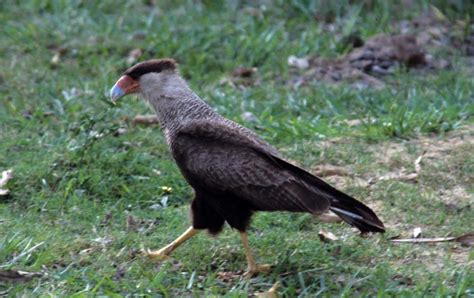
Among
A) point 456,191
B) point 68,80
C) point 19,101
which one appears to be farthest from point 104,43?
point 456,191

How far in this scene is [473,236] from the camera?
6.11 m

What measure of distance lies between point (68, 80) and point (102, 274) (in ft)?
13.3

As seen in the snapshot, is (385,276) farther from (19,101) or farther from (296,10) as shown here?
(296,10)

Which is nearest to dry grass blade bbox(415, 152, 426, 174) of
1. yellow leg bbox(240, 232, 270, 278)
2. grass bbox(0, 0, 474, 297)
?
grass bbox(0, 0, 474, 297)

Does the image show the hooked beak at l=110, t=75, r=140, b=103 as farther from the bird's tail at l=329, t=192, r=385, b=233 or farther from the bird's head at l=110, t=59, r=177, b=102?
the bird's tail at l=329, t=192, r=385, b=233

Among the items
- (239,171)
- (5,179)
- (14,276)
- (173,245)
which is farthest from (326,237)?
(5,179)

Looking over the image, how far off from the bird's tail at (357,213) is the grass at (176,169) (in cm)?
23

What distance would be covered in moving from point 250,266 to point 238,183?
46cm

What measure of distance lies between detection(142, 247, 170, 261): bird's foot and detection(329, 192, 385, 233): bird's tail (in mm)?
984

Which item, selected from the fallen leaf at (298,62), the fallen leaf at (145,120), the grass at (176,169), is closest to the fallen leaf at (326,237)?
the grass at (176,169)

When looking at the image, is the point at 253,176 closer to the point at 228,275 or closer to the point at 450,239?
the point at 228,275

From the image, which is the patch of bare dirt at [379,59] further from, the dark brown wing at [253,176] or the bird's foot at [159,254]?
the bird's foot at [159,254]

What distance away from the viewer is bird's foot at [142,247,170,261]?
229 inches

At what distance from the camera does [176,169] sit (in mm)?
7320
